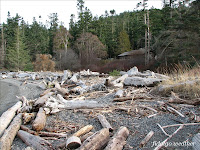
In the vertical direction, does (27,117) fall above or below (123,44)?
below

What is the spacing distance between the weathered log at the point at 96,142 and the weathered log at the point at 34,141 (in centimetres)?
64

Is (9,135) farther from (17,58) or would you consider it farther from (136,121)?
(17,58)

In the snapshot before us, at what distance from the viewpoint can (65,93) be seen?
20.0ft

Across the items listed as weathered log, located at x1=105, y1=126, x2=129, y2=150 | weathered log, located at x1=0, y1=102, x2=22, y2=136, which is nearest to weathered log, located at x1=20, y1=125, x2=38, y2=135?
weathered log, located at x1=0, y1=102, x2=22, y2=136

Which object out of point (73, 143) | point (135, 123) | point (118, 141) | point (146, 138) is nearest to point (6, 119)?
point (73, 143)

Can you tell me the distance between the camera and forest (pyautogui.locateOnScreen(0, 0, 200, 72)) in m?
17.2

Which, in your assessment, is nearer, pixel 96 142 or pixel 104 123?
pixel 96 142

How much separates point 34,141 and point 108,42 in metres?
45.0

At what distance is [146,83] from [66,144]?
508 centimetres

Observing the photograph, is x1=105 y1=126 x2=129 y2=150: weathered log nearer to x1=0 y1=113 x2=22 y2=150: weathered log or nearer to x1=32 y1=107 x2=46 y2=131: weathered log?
x1=32 y1=107 x2=46 y2=131: weathered log

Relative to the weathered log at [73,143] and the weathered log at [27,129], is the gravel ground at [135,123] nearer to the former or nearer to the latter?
the weathered log at [27,129]

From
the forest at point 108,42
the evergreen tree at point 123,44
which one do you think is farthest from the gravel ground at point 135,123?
the evergreen tree at point 123,44

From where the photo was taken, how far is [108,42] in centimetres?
4641

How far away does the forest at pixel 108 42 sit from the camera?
56.5 ft
